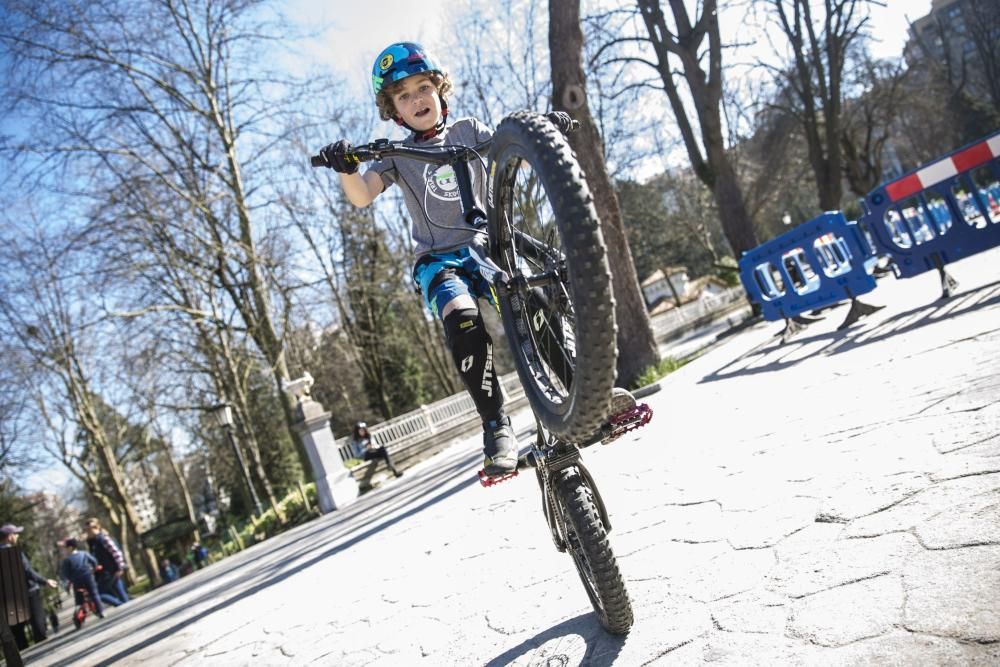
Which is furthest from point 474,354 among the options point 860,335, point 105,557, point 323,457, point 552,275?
point 105,557

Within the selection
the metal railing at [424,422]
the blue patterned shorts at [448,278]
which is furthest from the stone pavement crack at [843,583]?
the metal railing at [424,422]

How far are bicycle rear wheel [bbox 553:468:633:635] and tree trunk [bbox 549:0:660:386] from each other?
681 cm

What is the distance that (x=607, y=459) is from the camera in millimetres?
5379

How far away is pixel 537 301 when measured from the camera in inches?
91.3

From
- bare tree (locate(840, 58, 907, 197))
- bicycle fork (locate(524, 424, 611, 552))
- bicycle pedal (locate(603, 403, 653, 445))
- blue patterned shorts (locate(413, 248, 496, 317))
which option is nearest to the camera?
bicycle pedal (locate(603, 403, 653, 445))

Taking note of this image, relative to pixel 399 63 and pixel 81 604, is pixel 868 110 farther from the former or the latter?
pixel 81 604

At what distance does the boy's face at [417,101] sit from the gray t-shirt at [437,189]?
8 cm

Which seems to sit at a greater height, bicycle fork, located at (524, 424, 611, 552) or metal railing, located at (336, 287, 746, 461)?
bicycle fork, located at (524, 424, 611, 552)

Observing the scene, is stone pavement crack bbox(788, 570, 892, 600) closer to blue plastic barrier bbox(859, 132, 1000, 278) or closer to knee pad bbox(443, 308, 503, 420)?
knee pad bbox(443, 308, 503, 420)

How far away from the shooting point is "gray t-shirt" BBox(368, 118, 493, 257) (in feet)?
8.69

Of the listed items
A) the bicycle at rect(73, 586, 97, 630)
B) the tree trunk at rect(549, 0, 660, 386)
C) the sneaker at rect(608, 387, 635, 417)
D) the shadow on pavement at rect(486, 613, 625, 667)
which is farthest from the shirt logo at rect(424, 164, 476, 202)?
the bicycle at rect(73, 586, 97, 630)

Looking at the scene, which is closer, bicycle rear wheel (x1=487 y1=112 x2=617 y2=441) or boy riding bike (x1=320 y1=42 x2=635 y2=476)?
bicycle rear wheel (x1=487 y1=112 x2=617 y2=441)

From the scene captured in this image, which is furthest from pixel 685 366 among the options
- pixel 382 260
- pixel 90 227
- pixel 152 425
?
pixel 152 425

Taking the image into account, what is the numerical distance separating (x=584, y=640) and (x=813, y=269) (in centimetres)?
737
